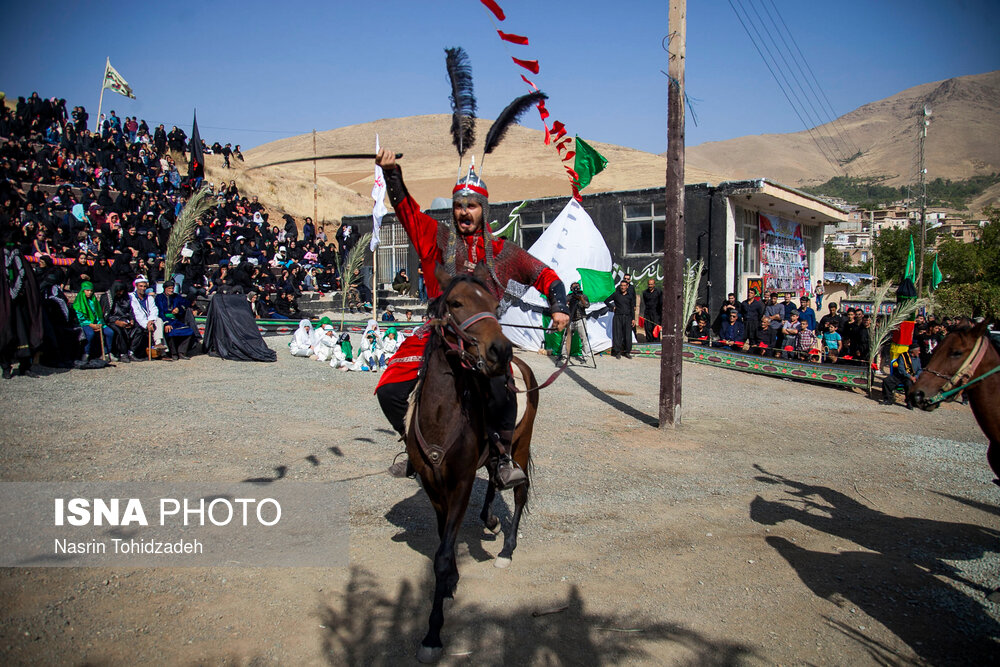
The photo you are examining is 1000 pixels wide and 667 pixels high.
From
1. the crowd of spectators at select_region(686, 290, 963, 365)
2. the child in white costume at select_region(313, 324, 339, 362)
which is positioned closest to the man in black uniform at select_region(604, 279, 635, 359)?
the crowd of spectators at select_region(686, 290, 963, 365)

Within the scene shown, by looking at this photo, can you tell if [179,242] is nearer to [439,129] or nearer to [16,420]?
[16,420]

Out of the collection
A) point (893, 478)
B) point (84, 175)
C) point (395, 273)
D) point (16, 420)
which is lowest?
point (893, 478)

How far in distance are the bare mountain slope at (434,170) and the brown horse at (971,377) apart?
29.8 meters

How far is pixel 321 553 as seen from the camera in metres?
4.49

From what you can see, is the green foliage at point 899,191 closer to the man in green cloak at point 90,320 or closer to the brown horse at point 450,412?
the man in green cloak at point 90,320

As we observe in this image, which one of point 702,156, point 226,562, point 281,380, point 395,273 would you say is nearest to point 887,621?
point 226,562

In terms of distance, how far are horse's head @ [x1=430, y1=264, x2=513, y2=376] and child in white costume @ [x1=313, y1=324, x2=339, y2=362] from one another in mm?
11050

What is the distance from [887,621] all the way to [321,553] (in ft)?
12.7

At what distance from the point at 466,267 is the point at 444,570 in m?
1.97

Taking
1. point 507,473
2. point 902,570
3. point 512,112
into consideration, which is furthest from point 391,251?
point 902,570

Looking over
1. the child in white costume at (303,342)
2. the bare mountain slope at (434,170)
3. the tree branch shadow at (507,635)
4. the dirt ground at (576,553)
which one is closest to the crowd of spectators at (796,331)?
the dirt ground at (576,553)

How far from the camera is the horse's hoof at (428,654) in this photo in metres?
3.31

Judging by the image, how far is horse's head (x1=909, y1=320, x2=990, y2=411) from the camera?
439cm

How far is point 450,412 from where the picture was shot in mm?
3668
